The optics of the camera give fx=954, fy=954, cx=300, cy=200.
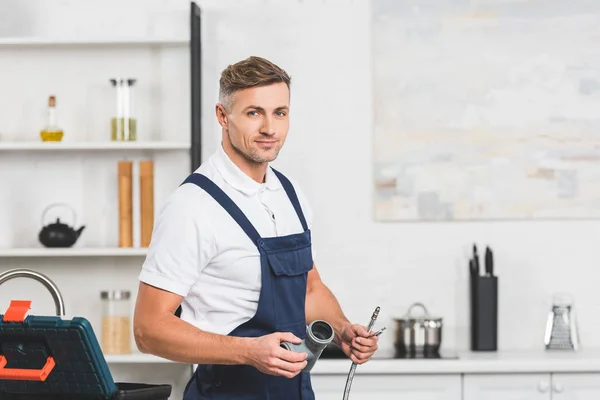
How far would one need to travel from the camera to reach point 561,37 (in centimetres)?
422

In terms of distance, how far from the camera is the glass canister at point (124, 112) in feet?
13.2

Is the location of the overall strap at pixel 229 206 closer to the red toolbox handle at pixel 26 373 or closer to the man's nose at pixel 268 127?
the man's nose at pixel 268 127

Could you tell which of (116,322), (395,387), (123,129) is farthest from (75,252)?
(395,387)

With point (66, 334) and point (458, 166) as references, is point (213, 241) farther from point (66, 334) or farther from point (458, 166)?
point (458, 166)

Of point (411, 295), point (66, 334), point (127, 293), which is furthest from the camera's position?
point (411, 295)

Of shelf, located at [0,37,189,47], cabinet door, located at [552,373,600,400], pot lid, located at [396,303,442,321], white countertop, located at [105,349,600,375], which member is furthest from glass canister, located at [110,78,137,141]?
cabinet door, located at [552,373,600,400]

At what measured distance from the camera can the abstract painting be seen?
13.8 feet

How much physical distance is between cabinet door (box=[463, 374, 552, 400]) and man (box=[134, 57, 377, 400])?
139cm

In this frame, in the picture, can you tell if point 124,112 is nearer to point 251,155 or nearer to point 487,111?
point 487,111

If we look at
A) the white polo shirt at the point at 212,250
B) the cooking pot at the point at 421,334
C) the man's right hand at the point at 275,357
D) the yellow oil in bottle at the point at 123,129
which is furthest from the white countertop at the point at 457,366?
the man's right hand at the point at 275,357

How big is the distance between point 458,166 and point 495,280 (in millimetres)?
542

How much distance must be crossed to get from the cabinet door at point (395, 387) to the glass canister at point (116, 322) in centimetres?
82

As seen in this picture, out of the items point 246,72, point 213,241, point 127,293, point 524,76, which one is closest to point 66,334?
point 213,241

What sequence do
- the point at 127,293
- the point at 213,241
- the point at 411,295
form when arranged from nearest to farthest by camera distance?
the point at 213,241
the point at 127,293
the point at 411,295
